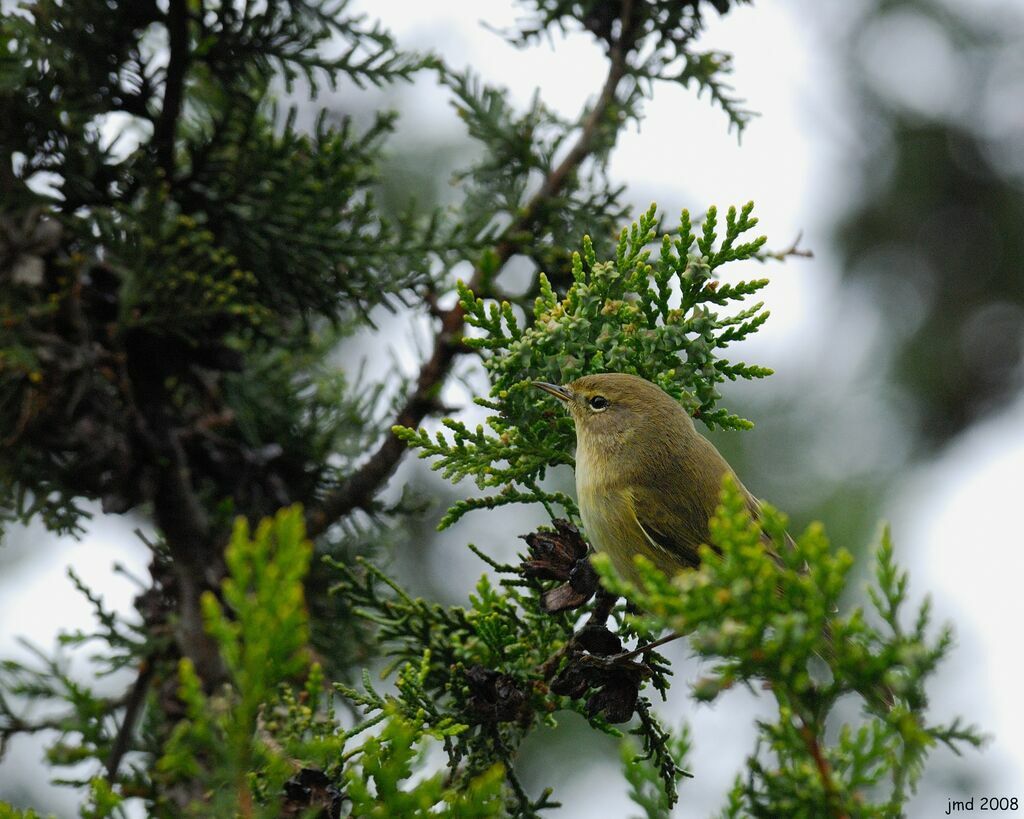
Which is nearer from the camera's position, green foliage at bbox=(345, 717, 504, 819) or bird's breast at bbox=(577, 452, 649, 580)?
green foliage at bbox=(345, 717, 504, 819)

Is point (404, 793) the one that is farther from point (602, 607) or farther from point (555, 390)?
point (555, 390)

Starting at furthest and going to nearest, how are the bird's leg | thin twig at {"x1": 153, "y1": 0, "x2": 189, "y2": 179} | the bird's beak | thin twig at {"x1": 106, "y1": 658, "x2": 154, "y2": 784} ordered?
thin twig at {"x1": 153, "y1": 0, "x2": 189, "y2": 179}
thin twig at {"x1": 106, "y1": 658, "x2": 154, "y2": 784}
the bird's beak
the bird's leg

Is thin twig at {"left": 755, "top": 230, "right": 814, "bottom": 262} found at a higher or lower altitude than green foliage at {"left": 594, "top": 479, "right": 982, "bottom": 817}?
higher

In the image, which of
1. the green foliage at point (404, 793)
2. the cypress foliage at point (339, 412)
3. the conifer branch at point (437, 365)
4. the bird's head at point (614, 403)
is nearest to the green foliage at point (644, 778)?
the cypress foliage at point (339, 412)

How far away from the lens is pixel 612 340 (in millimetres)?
2738

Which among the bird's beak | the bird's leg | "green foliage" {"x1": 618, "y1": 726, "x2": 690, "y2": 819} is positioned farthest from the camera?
the bird's beak

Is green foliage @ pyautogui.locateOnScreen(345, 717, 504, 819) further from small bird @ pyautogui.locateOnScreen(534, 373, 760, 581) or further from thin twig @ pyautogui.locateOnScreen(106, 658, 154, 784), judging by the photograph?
thin twig @ pyautogui.locateOnScreen(106, 658, 154, 784)

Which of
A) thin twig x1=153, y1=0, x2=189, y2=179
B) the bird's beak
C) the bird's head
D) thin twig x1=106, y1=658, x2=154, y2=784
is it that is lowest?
thin twig x1=106, y1=658, x2=154, y2=784

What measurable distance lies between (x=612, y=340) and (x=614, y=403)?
0.47 meters

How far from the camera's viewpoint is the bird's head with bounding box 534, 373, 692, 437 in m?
3.04

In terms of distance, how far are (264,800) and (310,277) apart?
187cm

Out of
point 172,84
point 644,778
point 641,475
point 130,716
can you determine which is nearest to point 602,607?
point 644,778

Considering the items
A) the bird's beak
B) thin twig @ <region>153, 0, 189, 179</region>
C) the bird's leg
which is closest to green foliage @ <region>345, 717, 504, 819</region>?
the bird's leg

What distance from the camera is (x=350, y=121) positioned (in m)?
3.74
